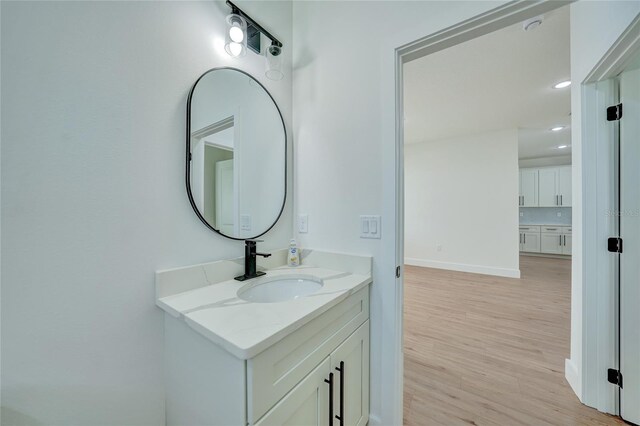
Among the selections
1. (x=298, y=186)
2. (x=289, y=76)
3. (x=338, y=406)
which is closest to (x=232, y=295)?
(x=338, y=406)

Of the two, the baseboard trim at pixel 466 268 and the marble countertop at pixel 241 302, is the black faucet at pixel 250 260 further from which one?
the baseboard trim at pixel 466 268

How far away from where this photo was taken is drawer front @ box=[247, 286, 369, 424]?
655mm

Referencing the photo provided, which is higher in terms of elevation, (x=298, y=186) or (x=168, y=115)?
(x=168, y=115)

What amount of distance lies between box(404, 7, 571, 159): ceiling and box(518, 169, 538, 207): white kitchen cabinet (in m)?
1.70

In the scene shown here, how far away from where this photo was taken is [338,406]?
0.98 meters

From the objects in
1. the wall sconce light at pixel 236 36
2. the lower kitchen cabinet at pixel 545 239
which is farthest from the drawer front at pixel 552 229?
the wall sconce light at pixel 236 36

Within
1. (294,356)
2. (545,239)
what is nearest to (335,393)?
(294,356)

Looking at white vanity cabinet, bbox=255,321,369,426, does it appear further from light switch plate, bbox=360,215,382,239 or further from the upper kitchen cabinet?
the upper kitchen cabinet

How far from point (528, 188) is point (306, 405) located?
24.6ft

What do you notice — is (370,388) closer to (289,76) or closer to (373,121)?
(373,121)

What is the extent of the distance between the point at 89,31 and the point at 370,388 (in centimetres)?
191

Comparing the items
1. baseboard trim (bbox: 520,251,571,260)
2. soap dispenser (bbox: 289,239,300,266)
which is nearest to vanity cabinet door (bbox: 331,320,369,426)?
soap dispenser (bbox: 289,239,300,266)

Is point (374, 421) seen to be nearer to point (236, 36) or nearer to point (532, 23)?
point (236, 36)

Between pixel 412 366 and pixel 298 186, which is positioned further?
pixel 412 366
